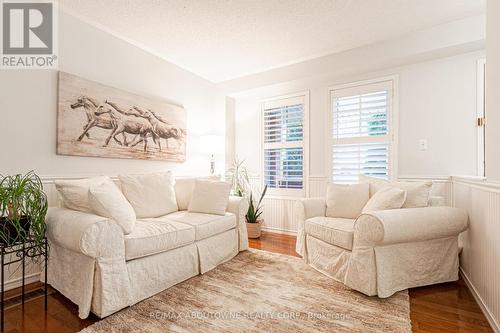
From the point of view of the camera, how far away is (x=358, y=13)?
2326 mm

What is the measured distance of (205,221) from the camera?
2.42 metres

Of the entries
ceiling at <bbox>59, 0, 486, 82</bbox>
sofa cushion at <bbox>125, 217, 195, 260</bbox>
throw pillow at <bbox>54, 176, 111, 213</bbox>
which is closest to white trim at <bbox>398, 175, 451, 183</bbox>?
ceiling at <bbox>59, 0, 486, 82</bbox>

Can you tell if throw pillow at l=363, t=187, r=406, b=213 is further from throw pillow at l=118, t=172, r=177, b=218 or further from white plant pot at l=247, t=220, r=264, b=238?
throw pillow at l=118, t=172, r=177, b=218

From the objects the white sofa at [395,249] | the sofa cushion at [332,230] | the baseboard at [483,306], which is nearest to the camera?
the baseboard at [483,306]

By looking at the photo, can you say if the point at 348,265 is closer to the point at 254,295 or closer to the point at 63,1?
the point at 254,295

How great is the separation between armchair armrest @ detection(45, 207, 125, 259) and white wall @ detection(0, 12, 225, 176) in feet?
2.23

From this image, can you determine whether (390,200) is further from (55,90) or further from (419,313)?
(55,90)

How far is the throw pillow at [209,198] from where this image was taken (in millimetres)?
2705

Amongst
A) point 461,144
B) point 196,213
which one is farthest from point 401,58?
point 196,213

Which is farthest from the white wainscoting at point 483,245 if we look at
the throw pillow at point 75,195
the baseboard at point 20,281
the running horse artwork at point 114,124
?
the baseboard at point 20,281

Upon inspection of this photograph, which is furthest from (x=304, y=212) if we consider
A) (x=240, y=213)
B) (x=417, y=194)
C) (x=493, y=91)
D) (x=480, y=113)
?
(x=480, y=113)

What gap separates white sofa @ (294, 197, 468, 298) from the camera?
1.86 m

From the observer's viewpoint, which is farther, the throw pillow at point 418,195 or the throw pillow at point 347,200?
the throw pillow at point 347,200

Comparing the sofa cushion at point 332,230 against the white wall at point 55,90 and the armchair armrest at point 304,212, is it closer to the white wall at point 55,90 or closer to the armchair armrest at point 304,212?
the armchair armrest at point 304,212
